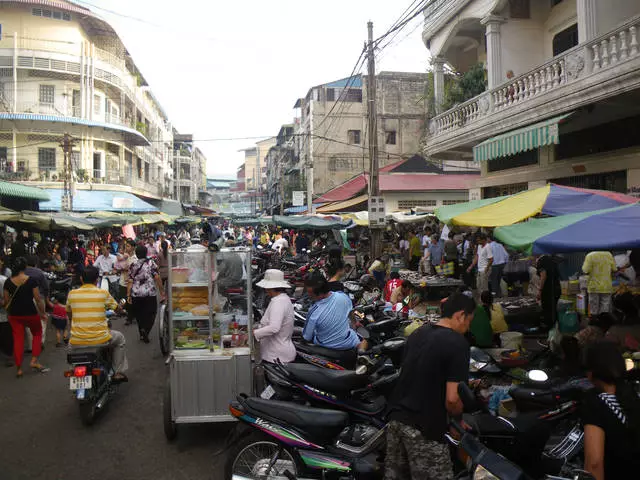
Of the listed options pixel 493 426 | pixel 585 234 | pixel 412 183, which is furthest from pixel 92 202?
pixel 493 426

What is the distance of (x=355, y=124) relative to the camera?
41531 mm

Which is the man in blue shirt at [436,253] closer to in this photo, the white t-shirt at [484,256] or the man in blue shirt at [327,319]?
the white t-shirt at [484,256]

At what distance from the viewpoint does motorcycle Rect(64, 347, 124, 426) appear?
527 cm

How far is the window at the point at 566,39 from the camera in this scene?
42.2 ft

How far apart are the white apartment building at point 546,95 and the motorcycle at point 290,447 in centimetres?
782

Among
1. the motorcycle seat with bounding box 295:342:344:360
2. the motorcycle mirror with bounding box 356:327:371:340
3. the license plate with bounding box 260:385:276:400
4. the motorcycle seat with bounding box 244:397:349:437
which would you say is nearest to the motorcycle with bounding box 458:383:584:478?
the motorcycle seat with bounding box 244:397:349:437

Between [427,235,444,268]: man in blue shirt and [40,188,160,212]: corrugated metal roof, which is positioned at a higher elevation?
[40,188,160,212]: corrugated metal roof

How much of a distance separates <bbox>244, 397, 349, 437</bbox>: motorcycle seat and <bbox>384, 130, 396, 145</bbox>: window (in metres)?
35.9

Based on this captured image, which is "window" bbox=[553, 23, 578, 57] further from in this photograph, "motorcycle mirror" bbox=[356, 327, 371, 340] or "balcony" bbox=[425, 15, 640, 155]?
"motorcycle mirror" bbox=[356, 327, 371, 340]

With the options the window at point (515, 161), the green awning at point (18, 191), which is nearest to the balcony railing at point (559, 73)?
the window at point (515, 161)

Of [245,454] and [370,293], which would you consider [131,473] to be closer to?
[245,454]

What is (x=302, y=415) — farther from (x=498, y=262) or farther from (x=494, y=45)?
(x=494, y=45)

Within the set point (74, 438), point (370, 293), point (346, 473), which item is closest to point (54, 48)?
point (370, 293)

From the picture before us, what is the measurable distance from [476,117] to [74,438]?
1254 cm
